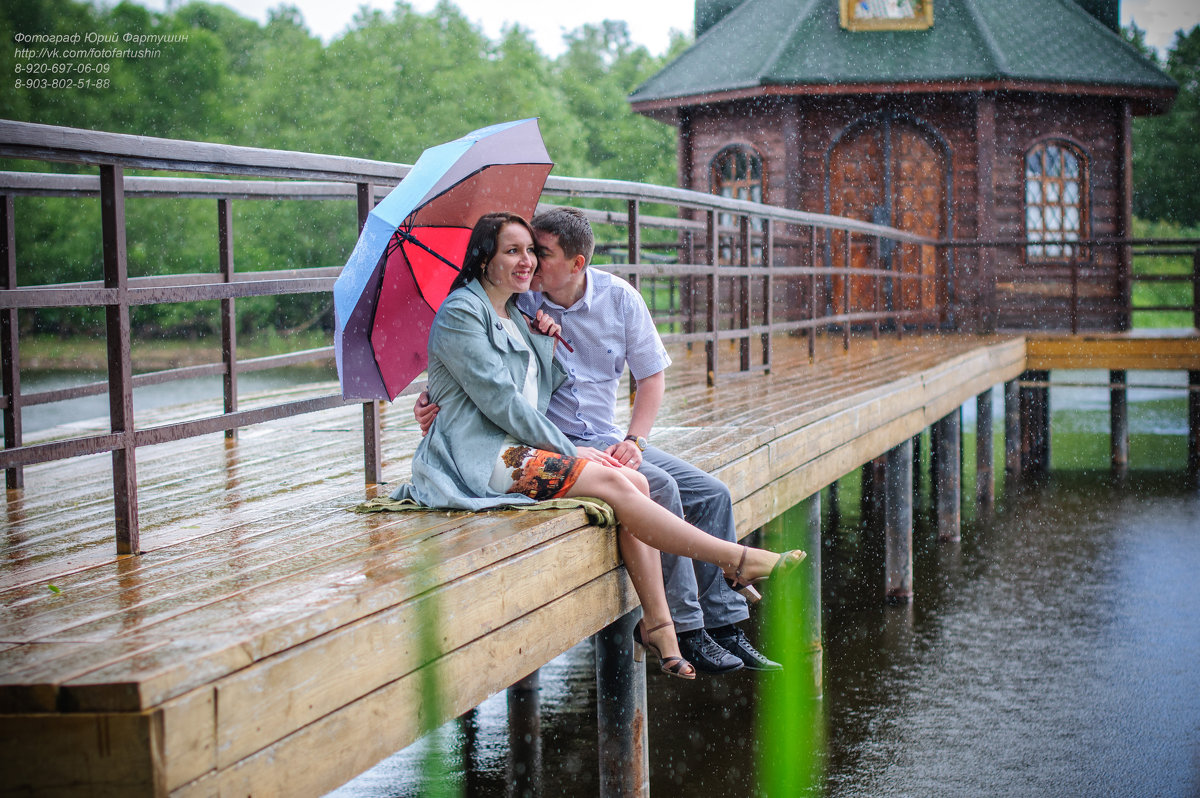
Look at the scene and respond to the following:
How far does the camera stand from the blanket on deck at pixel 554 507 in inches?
138

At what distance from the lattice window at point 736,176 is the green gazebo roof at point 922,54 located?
2.87 ft

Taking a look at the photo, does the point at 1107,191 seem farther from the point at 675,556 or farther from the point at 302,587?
the point at 302,587

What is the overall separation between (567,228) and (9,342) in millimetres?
2311

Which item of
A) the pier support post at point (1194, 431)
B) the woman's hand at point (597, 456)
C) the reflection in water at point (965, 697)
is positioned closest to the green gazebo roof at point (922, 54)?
the pier support post at point (1194, 431)

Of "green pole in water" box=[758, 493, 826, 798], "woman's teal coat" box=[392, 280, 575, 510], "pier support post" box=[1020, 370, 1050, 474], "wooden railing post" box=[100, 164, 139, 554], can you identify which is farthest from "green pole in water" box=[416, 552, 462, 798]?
"pier support post" box=[1020, 370, 1050, 474]

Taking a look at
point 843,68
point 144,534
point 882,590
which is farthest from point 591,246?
point 843,68

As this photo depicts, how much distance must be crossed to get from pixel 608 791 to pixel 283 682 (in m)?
2.28

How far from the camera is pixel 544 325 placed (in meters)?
3.75

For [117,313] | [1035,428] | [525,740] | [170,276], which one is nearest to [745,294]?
Answer: [525,740]

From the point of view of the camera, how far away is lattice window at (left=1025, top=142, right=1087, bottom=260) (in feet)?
56.0

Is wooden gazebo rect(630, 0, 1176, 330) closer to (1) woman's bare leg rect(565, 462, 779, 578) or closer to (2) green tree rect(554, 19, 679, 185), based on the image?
(1) woman's bare leg rect(565, 462, 779, 578)

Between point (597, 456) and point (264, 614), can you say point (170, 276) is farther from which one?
point (264, 614)

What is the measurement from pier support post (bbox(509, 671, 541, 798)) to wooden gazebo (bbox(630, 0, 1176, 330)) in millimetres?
10781

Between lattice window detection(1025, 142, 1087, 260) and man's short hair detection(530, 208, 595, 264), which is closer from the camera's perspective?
man's short hair detection(530, 208, 595, 264)
